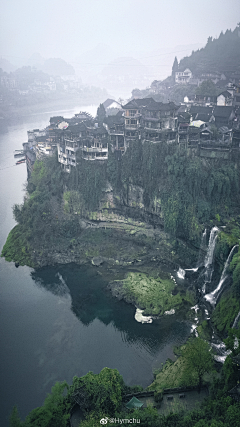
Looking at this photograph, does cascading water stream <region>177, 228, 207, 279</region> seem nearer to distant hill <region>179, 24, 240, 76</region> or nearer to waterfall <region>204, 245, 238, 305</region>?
waterfall <region>204, 245, 238, 305</region>

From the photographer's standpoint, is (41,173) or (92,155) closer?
(92,155)

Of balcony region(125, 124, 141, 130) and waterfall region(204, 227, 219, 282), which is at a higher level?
balcony region(125, 124, 141, 130)

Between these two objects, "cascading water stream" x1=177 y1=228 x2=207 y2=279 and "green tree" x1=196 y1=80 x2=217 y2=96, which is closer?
"cascading water stream" x1=177 y1=228 x2=207 y2=279

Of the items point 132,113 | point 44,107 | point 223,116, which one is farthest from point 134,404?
point 44,107

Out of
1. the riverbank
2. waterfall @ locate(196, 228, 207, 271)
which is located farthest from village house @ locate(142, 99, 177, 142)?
the riverbank

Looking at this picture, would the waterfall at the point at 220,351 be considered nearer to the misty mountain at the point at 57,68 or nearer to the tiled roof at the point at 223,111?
the tiled roof at the point at 223,111

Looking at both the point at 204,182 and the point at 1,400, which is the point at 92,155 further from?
the point at 1,400

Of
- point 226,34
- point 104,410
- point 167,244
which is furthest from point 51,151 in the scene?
point 226,34
